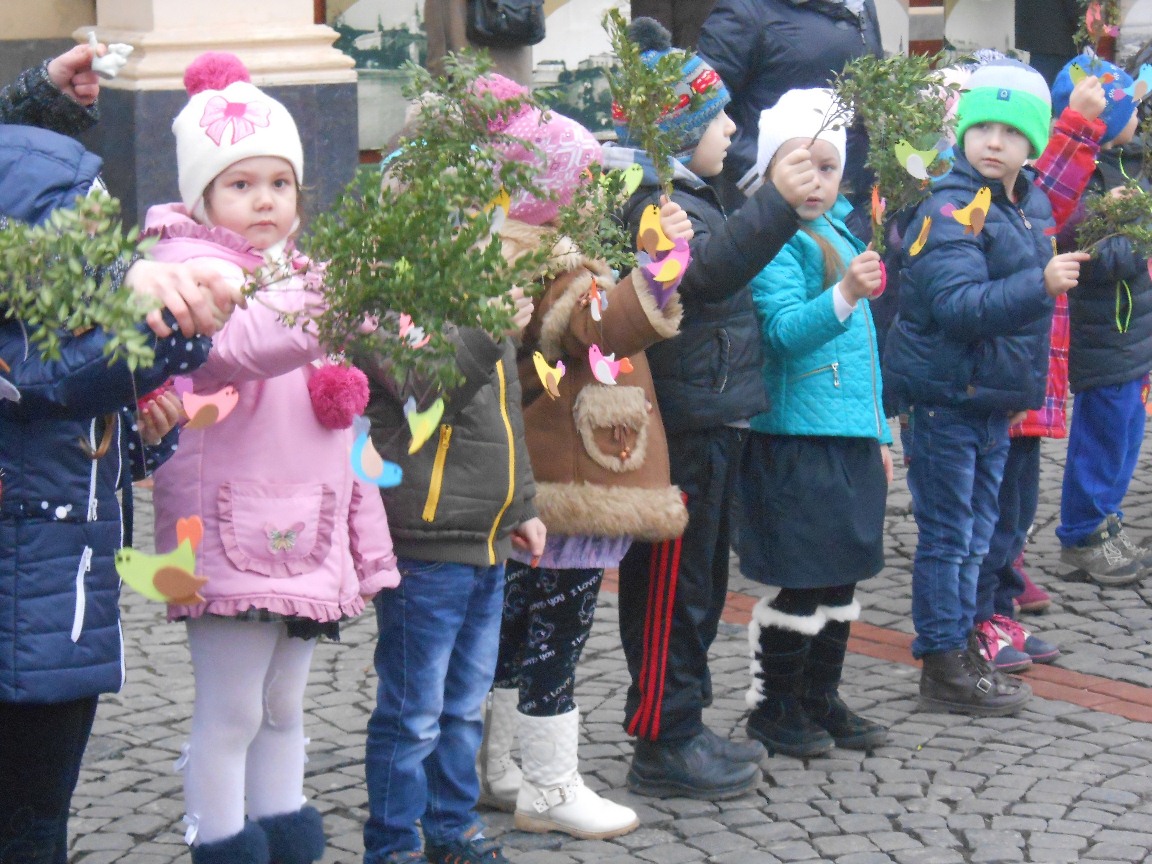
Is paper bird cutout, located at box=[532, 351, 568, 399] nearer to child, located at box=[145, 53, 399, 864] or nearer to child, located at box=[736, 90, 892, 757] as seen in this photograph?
child, located at box=[145, 53, 399, 864]

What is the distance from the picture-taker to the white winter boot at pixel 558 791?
13.3ft

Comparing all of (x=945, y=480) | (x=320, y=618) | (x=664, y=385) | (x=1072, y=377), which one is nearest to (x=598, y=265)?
(x=664, y=385)

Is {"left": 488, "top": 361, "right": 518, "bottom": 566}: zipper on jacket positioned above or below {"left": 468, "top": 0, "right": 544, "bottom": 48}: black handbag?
below

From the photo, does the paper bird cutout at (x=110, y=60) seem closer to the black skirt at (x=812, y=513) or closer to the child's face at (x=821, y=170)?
the child's face at (x=821, y=170)

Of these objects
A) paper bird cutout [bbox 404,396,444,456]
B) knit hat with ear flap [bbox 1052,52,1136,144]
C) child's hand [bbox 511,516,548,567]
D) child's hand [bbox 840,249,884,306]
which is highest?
knit hat with ear flap [bbox 1052,52,1136,144]

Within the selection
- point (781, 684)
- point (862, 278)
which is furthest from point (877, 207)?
point (781, 684)

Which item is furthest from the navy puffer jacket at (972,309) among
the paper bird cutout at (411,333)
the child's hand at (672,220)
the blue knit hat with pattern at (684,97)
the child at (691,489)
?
the paper bird cutout at (411,333)

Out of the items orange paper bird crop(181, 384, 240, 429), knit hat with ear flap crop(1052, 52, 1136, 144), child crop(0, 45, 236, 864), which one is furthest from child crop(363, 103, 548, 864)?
knit hat with ear flap crop(1052, 52, 1136, 144)

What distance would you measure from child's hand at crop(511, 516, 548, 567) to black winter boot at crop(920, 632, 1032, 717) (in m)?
1.66

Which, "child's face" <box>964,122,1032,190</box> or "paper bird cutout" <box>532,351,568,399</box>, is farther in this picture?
"child's face" <box>964,122,1032,190</box>

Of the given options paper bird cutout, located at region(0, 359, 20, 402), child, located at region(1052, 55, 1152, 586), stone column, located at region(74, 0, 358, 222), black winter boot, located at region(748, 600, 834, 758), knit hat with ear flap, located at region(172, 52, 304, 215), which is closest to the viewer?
paper bird cutout, located at region(0, 359, 20, 402)

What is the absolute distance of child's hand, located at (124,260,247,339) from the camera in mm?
2562

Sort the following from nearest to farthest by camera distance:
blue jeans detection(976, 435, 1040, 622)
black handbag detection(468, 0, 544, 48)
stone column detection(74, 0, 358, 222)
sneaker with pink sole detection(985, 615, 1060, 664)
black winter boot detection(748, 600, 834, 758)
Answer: black winter boot detection(748, 600, 834, 758), blue jeans detection(976, 435, 1040, 622), sneaker with pink sole detection(985, 615, 1060, 664), stone column detection(74, 0, 358, 222), black handbag detection(468, 0, 544, 48)

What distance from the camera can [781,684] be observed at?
4562 mm
